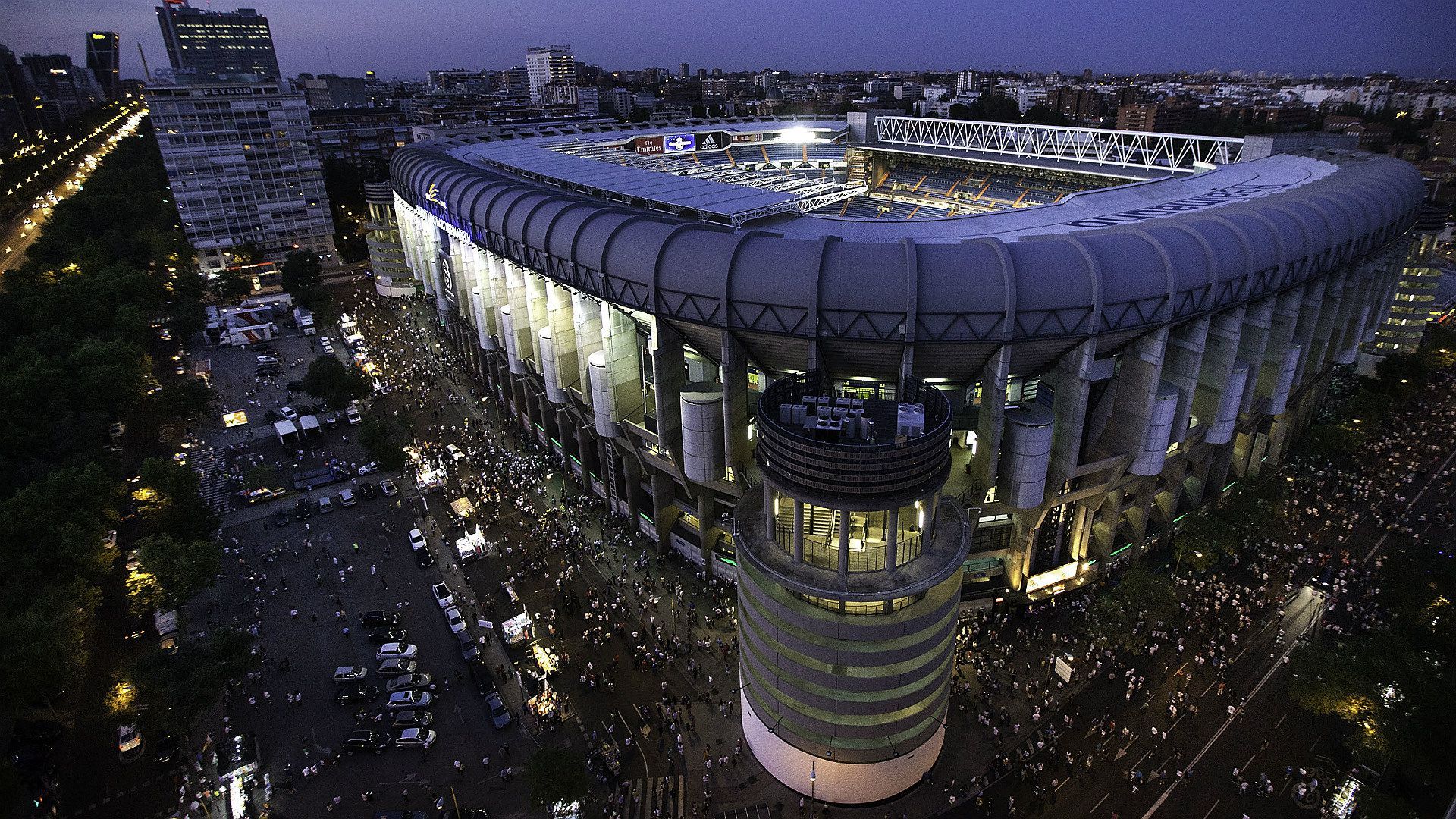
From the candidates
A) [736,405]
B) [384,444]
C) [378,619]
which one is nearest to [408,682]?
[378,619]

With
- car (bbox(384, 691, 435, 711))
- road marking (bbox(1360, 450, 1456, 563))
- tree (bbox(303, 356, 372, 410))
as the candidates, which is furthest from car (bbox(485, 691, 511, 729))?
road marking (bbox(1360, 450, 1456, 563))

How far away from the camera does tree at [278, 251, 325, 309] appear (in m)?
98.0

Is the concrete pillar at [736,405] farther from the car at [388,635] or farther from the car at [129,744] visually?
the car at [129,744]

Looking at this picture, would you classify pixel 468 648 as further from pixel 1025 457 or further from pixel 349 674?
pixel 1025 457

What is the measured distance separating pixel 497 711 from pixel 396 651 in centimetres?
778

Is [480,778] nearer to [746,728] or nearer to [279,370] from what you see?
[746,728]

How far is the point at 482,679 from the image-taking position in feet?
127

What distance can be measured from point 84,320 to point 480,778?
3293 inches

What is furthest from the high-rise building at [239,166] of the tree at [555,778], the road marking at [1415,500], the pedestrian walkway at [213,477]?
the road marking at [1415,500]

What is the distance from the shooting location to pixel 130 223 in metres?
125

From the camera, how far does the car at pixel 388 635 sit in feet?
138

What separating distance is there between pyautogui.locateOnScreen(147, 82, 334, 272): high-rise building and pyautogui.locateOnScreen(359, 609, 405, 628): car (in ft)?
332

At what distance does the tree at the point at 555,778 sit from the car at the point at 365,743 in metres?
9.73

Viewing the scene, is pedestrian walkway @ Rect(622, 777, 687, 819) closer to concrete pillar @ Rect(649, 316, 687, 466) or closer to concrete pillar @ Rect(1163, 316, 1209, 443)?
concrete pillar @ Rect(649, 316, 687, 466)
